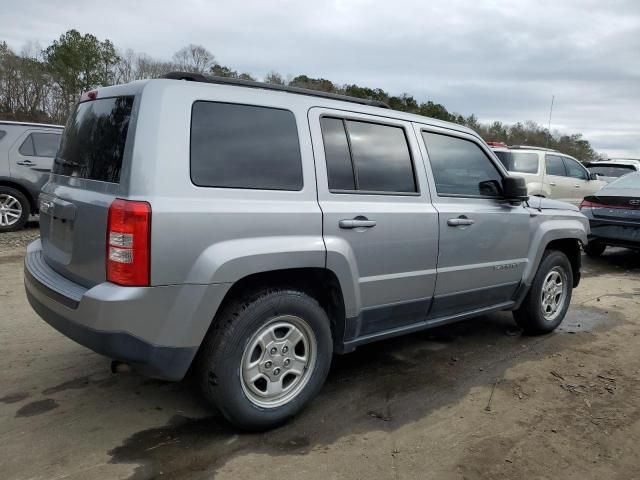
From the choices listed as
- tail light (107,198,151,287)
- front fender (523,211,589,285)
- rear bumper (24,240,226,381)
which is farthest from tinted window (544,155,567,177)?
tail light (107,198,151,287)

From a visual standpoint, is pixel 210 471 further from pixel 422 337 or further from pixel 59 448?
pixel 422 337

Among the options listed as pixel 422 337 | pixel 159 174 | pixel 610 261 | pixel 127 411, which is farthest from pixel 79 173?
pixel 610 261

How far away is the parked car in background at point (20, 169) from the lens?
870 centimetres

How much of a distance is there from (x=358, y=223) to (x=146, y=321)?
4.46 ft

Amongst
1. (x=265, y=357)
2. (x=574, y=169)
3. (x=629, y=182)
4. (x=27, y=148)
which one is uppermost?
(x=574, y=169)

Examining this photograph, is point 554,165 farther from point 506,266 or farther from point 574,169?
point 506,266

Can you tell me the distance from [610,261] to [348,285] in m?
7.63

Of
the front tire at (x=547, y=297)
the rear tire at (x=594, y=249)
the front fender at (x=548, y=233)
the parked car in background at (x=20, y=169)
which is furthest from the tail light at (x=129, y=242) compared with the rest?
the rear tire at (x=594, y=249)

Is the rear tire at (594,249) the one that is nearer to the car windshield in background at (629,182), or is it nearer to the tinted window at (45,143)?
the car windshield in background at (629,182)

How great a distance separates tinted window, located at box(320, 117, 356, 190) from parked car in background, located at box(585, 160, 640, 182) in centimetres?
1508

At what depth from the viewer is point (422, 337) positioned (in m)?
4.94

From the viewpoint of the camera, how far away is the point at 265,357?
121 inches

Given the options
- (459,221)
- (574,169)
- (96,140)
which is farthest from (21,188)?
(574,169)

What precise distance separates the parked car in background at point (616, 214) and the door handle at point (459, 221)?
5.41 m
